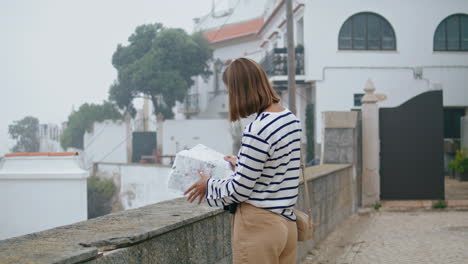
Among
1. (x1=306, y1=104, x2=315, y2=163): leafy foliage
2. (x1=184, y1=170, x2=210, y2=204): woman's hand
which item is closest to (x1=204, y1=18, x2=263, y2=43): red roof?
(x1=306, y1=104, x2=315, y2=163): leafy foliage

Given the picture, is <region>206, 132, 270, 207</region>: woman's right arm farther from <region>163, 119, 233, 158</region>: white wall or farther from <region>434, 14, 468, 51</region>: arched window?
<region>163, 119, 233, 158</region>: white wall

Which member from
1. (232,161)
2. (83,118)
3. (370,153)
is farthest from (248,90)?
(83,118)

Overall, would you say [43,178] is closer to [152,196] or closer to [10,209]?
[10,209]

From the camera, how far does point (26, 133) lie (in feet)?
183

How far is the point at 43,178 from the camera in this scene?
1780 centimetres

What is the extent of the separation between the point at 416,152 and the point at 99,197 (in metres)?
24.2

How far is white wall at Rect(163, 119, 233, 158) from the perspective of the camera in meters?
37.6

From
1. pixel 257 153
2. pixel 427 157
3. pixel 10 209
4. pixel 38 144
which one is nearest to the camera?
pixel 257 153

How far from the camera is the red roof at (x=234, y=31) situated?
39.6 metres

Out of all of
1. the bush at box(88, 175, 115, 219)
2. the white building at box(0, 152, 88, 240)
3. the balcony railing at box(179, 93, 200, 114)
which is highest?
the balcony railing at box(179, 93, 200, 114)

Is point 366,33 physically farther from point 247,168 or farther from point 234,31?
point 247,168

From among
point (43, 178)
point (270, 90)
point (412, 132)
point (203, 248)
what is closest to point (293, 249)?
point (270, 90)

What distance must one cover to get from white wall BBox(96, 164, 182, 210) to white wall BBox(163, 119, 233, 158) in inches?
186

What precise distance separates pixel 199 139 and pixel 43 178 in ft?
68.4
